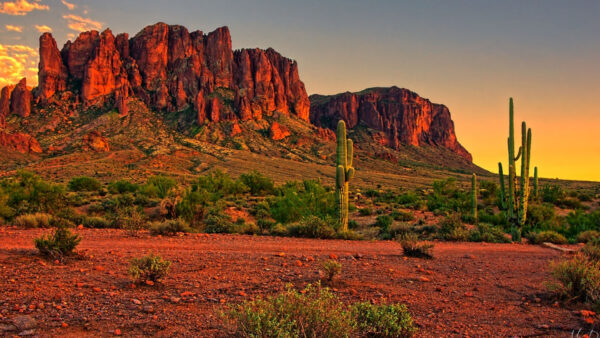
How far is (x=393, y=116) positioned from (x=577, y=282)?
17363cm

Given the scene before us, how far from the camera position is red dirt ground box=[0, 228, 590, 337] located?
179 inches

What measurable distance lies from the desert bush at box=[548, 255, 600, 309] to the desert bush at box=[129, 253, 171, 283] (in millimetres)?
6668

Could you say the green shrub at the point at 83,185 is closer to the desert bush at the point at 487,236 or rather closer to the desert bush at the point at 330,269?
the desert bush at the point at 487,236

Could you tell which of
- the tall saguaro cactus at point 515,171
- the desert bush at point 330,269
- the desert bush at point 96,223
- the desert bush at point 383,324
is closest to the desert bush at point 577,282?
the desert bush at point 383,324

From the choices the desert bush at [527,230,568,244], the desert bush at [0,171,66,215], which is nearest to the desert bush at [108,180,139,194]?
the desert bush at [0,171,66,215]

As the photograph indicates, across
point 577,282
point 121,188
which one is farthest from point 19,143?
point 577,282

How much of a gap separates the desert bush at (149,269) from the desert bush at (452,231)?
11284mm

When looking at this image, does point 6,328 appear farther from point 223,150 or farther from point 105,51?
point 105,51

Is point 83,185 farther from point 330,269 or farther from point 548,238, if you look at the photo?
point 548,238

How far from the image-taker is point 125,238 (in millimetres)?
10891

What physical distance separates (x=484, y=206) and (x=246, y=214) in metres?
19.5

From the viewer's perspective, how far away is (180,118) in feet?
357

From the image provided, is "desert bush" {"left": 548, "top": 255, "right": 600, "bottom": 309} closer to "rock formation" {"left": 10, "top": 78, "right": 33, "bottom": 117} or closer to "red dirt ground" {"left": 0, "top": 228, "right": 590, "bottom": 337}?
"red dirt ground" {"left": 0, "top": 228, "right": 590, "bottom": 337}

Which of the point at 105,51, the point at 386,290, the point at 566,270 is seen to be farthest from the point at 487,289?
the point at 105,51
